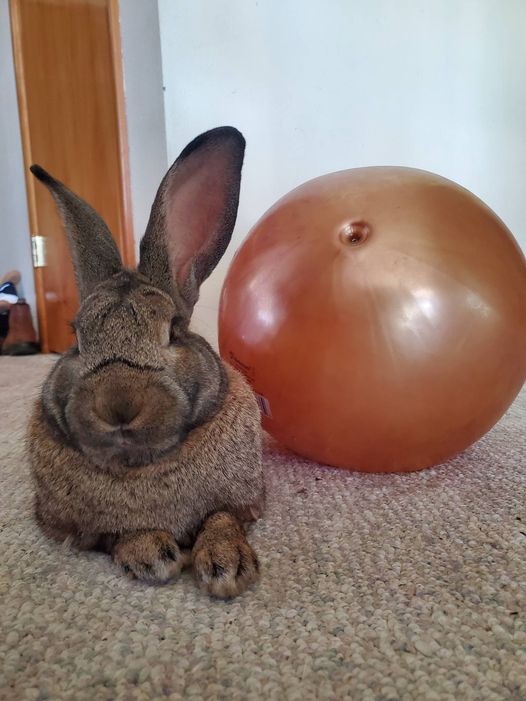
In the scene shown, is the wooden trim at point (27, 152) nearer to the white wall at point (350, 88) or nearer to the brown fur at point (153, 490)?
the white wall at point (350, 88)

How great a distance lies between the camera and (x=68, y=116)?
9.46 feet

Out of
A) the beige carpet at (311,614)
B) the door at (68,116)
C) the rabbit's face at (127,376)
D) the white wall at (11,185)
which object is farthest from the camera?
the white wall at (11,185)

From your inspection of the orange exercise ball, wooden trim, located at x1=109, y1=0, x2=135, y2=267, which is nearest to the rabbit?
the orange exercise ball

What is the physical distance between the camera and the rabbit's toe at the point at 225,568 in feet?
2.70

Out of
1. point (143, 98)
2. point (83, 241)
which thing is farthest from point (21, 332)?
point (83, 241)

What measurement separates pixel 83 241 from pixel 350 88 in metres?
1.85

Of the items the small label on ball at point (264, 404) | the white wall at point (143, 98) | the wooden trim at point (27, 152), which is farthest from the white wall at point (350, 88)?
the wooden trim at point (27, 152)

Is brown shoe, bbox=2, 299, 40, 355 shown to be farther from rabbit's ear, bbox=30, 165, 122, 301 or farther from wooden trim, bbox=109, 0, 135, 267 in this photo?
rabbit's ear, bbox=30, 165, 122, 301

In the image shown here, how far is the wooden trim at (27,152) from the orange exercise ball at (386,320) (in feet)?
8.61

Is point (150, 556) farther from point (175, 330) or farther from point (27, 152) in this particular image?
point (27, 152)

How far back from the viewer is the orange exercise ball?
45.3 inches

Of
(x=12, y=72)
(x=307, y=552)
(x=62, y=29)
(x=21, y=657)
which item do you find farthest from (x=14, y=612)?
(x=12, y=72)

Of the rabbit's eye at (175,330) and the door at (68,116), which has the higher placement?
the door at (68,116)

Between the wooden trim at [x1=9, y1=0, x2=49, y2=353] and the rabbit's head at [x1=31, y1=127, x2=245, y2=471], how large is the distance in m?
2.67
